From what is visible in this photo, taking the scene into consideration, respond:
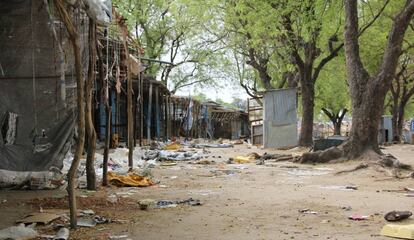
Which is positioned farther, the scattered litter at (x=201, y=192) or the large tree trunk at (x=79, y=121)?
the scattered litter at (x=201, y=192)

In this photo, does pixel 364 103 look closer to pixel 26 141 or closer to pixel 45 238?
pixel 26 141

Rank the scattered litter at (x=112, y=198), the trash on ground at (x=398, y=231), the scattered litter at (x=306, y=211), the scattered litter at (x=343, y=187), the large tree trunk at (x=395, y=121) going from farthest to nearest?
the large tree trunk at (x=395, y=121) → the scattered litter at (x=343, y=187) → the scattered litter at (x=112, y=198) → the scattered litter at (x=306, y=211) → the trash on ground at (x=398, y=231)

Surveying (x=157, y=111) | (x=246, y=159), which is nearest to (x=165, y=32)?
(x=157, y=111)

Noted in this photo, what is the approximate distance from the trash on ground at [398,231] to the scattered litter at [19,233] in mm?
3270

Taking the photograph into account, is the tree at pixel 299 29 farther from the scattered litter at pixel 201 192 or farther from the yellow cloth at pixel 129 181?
the scattered litter at pixel 201 192

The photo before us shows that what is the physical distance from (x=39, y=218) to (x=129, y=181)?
334 cm

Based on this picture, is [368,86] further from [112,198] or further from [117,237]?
[117,237]

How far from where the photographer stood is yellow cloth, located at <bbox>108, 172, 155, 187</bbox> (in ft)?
27.6

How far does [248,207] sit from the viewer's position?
6336 millimetres

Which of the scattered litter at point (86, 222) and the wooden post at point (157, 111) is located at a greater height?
the wooden post at point (157, 111)

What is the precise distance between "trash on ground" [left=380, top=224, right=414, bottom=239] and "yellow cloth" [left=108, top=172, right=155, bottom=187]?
477 cm

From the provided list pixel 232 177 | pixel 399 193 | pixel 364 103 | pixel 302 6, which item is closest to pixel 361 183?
pixel 399 193

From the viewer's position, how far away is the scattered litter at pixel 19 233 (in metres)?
4.43

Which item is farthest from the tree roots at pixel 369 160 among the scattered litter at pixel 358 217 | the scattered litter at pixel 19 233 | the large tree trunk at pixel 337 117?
the large tree trunk at pixel 337 117
